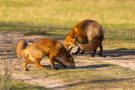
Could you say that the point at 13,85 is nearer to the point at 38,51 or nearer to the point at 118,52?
the point at 38,51

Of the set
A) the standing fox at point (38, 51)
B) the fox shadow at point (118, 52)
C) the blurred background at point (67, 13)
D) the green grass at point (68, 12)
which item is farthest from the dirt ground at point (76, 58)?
the green grass at point (68, 12)

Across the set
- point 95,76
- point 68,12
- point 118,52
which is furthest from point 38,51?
point 68,12

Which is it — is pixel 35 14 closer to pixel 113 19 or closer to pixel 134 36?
pixel 113 19

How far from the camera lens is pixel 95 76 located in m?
11.8

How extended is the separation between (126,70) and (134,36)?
7423 mm

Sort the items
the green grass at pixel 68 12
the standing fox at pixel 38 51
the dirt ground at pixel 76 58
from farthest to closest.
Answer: the green grass at pixel 68 12
the standing fox at pixel 38 51
the dirt ground at pixel 76 58

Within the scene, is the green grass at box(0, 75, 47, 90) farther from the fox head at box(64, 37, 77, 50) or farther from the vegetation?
the fox head at box(64, 37, 77, 50)

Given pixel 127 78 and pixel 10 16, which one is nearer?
pixel 127 78

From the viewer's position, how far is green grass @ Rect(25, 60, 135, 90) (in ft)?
35.9

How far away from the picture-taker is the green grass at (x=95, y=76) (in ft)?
35.9

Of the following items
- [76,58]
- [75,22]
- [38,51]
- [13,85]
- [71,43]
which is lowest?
[75,22]

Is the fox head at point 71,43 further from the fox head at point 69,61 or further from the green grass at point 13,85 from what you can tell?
the green grass at point 13,85

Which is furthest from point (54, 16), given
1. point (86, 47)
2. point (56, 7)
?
point (86, 47)

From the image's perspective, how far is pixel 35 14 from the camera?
30953mm
